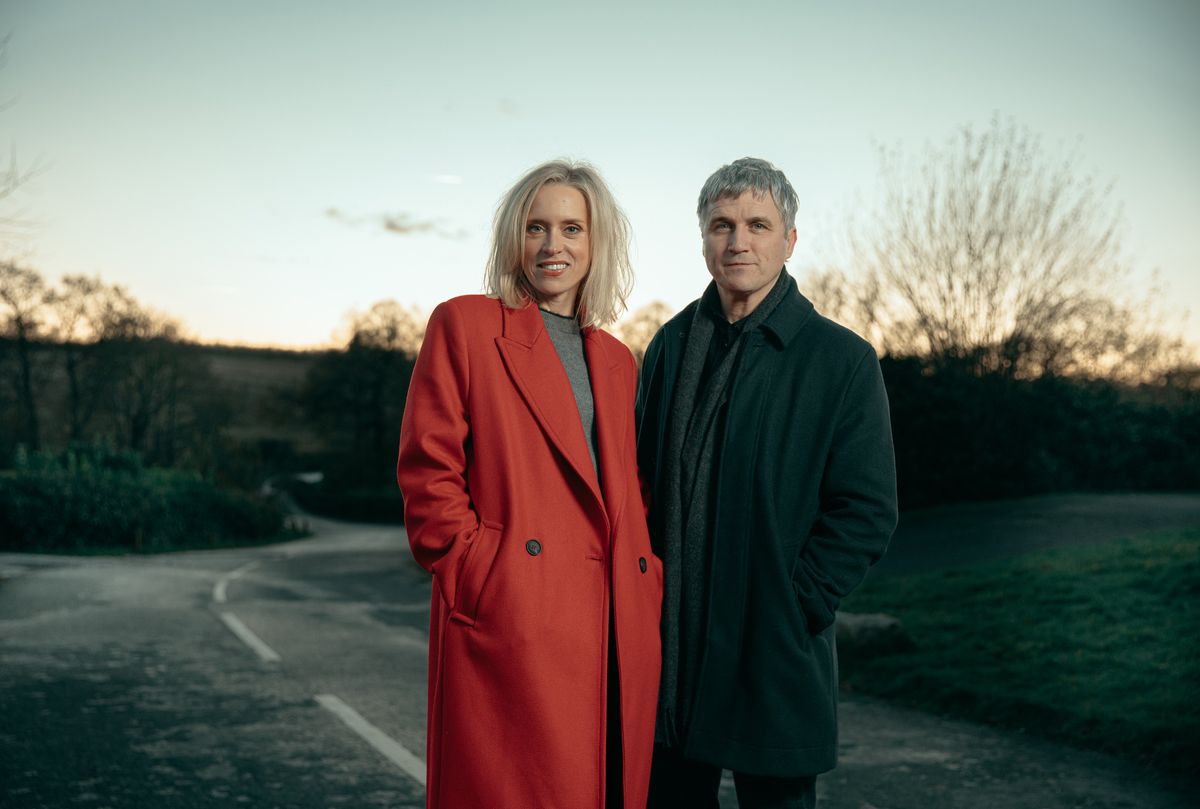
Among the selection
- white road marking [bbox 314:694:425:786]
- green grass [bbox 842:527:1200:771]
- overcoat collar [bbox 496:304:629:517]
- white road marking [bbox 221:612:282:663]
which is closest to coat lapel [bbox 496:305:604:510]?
overcoat collar [bbox 496:304:629:517]

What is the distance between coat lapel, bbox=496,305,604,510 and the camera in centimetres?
251

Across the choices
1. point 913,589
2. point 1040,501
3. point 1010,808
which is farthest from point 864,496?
point 1040,501

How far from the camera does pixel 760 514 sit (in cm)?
253

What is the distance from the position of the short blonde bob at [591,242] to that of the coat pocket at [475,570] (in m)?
0.64

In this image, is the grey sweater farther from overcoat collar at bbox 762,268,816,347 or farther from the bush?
the bush

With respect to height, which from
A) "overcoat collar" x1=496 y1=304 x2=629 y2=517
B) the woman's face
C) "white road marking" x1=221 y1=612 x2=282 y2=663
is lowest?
"white road marking" x1=221 y1=612 x2=282 y2=663

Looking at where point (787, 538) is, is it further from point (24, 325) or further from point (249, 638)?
point (24, 325)

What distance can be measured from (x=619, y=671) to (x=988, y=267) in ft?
53.7

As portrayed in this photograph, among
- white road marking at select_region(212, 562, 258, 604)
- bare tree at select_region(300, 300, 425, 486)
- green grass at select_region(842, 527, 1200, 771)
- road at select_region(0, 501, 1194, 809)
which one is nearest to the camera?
road at select_region(0, 501, 1194, 809)

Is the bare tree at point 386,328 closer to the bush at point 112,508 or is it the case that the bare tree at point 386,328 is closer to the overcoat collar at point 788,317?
the bush at point 112,508

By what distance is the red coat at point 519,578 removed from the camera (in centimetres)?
239

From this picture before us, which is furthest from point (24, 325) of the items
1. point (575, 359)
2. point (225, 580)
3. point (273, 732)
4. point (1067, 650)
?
point (575, 359)

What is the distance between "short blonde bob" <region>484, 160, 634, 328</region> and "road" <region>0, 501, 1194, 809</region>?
2.63 m

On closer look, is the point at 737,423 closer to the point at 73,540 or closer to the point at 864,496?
the point at 864,496
